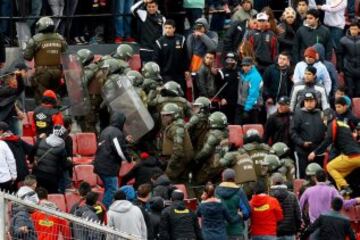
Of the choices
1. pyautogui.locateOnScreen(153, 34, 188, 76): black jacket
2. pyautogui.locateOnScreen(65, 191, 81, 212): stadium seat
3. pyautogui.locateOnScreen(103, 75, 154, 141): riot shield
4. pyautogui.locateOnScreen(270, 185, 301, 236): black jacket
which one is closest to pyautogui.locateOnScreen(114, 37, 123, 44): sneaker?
pyautogui.locateOnScreen(153, 34, 188, 76): black jacket

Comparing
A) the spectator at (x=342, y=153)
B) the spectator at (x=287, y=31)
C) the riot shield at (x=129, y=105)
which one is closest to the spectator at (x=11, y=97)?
the riot shield at (x=129, y=105)

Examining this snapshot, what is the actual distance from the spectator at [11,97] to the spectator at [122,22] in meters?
3.52

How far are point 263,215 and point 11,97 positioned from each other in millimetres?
4474

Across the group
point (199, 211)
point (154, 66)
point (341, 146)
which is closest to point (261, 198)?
point (199, 211)

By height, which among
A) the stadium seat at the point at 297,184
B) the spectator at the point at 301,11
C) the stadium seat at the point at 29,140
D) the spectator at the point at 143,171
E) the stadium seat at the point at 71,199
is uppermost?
the spectator at the point at 301,11

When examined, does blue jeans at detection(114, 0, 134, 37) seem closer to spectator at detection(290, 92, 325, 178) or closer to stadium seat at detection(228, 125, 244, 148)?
→ stadium seat at detection(228, 125, 244, 148)

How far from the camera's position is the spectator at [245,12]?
29.3 metres

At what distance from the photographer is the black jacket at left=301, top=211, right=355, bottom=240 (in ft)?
75.2

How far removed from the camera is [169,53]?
28188mm

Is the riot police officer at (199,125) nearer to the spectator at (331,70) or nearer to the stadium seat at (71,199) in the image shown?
the stadium seat at (71,199)

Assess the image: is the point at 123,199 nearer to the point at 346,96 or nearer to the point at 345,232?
the point at 345,232

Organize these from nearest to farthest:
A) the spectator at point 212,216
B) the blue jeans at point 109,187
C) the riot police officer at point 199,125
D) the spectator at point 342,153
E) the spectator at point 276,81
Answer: the spectator at point 212,216
the blue jeans at point 109,187
the riot police officer at point 199,125
the spectator at point 342,153
the spectator at point 276,81

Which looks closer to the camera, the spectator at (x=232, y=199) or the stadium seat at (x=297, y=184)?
the spectator at (x=232, y=199)

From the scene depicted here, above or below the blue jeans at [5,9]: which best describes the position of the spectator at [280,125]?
below
